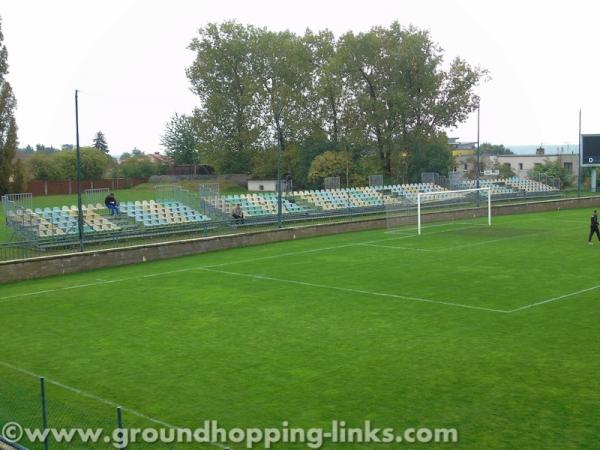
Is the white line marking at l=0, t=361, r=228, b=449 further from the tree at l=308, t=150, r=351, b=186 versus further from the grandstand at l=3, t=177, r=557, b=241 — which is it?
the tree at l=308, t=150, r=351, b=186

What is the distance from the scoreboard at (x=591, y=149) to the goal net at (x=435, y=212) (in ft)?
48.7

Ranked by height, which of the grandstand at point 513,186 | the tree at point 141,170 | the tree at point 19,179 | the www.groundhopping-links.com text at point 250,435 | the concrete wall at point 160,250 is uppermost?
the tree at point 141,170

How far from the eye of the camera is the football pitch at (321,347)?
1030cm

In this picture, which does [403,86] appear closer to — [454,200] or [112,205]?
[454,200]

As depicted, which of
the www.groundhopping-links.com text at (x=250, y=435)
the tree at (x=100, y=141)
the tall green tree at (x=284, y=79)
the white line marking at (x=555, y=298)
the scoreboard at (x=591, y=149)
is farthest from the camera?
the tree at (x=100, y=141)

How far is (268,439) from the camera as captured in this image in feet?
31.2

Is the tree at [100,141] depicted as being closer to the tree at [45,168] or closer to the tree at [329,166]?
the tree at [45,168]

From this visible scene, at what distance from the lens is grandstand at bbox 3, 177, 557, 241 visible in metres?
29.8

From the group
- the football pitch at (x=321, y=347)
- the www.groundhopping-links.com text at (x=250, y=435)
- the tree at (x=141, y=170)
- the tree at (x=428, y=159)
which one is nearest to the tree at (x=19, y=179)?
the football pitch at (x=321, y=347)

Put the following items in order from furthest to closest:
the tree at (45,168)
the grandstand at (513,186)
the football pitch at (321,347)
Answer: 1. the tree at (45,168)
2. the grandstand at (513,186)
3. the football pitch at (321,347)

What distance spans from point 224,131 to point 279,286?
57.4 meters

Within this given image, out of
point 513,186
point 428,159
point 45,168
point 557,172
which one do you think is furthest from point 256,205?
point 45,168

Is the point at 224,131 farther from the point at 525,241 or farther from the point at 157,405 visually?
the point at 157,405

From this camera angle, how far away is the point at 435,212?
41375 millimetres
